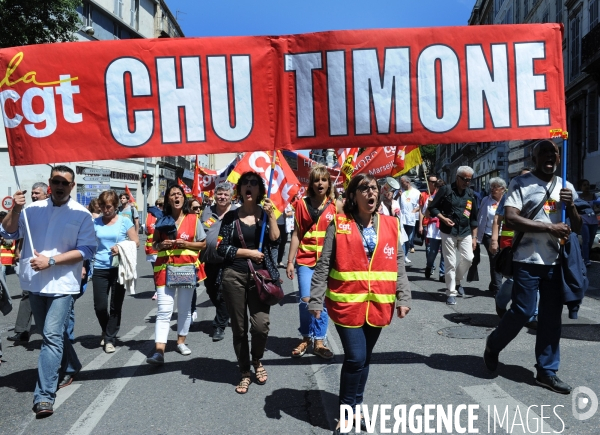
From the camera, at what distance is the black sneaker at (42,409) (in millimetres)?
4246

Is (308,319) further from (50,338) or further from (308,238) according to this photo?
(50,338)

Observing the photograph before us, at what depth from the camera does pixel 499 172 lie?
39.2 m

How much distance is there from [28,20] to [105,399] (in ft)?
54.7

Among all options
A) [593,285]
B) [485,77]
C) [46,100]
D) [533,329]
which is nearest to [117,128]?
[46,100]

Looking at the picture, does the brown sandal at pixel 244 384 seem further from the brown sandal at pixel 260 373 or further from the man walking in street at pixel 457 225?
the man walking in street at pixel 457 225

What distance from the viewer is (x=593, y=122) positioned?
→ 24062 mm

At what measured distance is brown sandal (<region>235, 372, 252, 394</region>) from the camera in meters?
4.70

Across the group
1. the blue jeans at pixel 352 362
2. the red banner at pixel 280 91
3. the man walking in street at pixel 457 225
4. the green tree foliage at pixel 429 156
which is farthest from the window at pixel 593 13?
the green tree foliage at pixel 429 156

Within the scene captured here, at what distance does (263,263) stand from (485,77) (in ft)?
7.90

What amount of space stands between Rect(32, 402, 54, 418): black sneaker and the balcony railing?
23.4 meters

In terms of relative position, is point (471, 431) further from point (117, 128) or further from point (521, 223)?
point (117, 128)

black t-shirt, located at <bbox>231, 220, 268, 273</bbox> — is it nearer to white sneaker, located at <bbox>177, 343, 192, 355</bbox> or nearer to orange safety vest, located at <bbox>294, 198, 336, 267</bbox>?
orange safety vest, located at <bbox>294, 198, 336, 267</bbox>

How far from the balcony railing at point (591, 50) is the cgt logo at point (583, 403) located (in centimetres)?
2124

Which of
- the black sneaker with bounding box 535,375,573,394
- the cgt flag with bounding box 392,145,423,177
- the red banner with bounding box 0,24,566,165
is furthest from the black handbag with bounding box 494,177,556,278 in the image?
the cgt flag with bounding box 392,145,423,177
